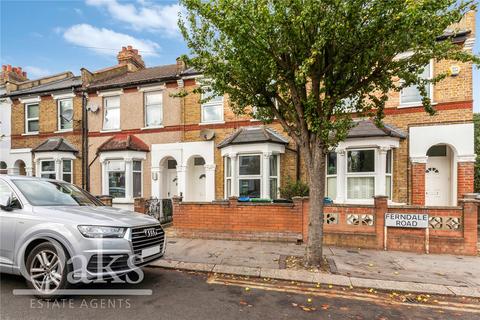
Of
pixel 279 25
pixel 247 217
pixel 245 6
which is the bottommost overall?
pixel 247 217

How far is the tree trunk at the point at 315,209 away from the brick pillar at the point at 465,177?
619cm

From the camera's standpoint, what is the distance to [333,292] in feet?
14.5

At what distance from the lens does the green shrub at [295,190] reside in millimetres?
9008

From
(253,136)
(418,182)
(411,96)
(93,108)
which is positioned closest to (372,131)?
(411,96)

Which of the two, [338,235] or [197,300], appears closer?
[197,300]

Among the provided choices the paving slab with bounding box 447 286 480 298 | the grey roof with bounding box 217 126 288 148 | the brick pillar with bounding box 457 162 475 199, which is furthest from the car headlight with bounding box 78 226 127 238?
the brick pillar with bounding box 457 162 475 199

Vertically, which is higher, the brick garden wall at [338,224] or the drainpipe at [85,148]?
the drainpipe at [85,148]

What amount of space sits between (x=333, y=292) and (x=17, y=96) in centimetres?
1761

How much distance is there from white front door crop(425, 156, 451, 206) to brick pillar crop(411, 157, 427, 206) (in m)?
0.70

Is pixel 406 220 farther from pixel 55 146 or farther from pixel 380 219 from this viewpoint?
pixel 55 146

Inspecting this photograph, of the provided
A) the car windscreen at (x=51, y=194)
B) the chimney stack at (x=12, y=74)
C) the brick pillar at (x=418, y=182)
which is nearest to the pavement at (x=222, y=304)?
→ the car windscreen at (x=51, y=194)

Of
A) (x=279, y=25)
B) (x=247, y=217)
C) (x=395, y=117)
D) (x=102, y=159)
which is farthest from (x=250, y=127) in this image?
(x=102, y=159)

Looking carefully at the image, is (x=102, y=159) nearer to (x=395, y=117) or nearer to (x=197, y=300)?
(x=197, y=300)

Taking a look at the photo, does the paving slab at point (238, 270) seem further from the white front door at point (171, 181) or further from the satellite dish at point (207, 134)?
the white front door at point (171, 181)
